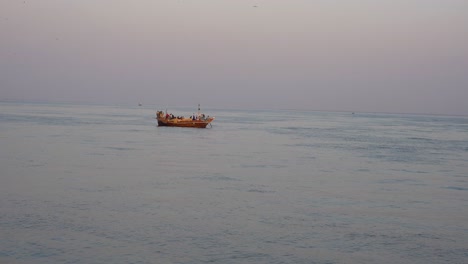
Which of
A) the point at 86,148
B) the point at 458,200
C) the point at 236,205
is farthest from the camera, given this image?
the point at 86,148

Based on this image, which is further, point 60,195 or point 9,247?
point 60,195

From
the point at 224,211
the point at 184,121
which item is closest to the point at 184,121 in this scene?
the point at 184,121

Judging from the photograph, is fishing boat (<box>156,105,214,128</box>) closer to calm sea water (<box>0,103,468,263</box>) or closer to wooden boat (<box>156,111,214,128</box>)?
wooden boat (<box>156,111,214,128</box>)

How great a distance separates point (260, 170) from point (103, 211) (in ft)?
46.9

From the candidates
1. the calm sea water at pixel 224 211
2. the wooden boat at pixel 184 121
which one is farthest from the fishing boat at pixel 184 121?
the calm sea water at pixel 224 211

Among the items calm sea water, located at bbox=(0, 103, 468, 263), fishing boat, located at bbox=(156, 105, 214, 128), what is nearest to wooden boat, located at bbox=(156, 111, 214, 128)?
fishing boat, located at bbox=(156, 105, 214, 128)

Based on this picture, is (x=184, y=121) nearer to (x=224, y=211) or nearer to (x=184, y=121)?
(x=184, y=121)

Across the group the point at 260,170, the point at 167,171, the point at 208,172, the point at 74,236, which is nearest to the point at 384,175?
the point at 260,170

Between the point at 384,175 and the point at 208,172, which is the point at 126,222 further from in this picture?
the point at 384,175

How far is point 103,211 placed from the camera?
19328mm

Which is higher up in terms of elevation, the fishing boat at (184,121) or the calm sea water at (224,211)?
the fishing boat at (184,121)

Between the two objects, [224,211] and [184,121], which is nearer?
[224,211]

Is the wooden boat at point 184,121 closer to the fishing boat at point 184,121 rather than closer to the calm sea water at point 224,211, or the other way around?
the fishing boat at point 184,121

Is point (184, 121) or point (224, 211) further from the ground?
point (184, 121)
